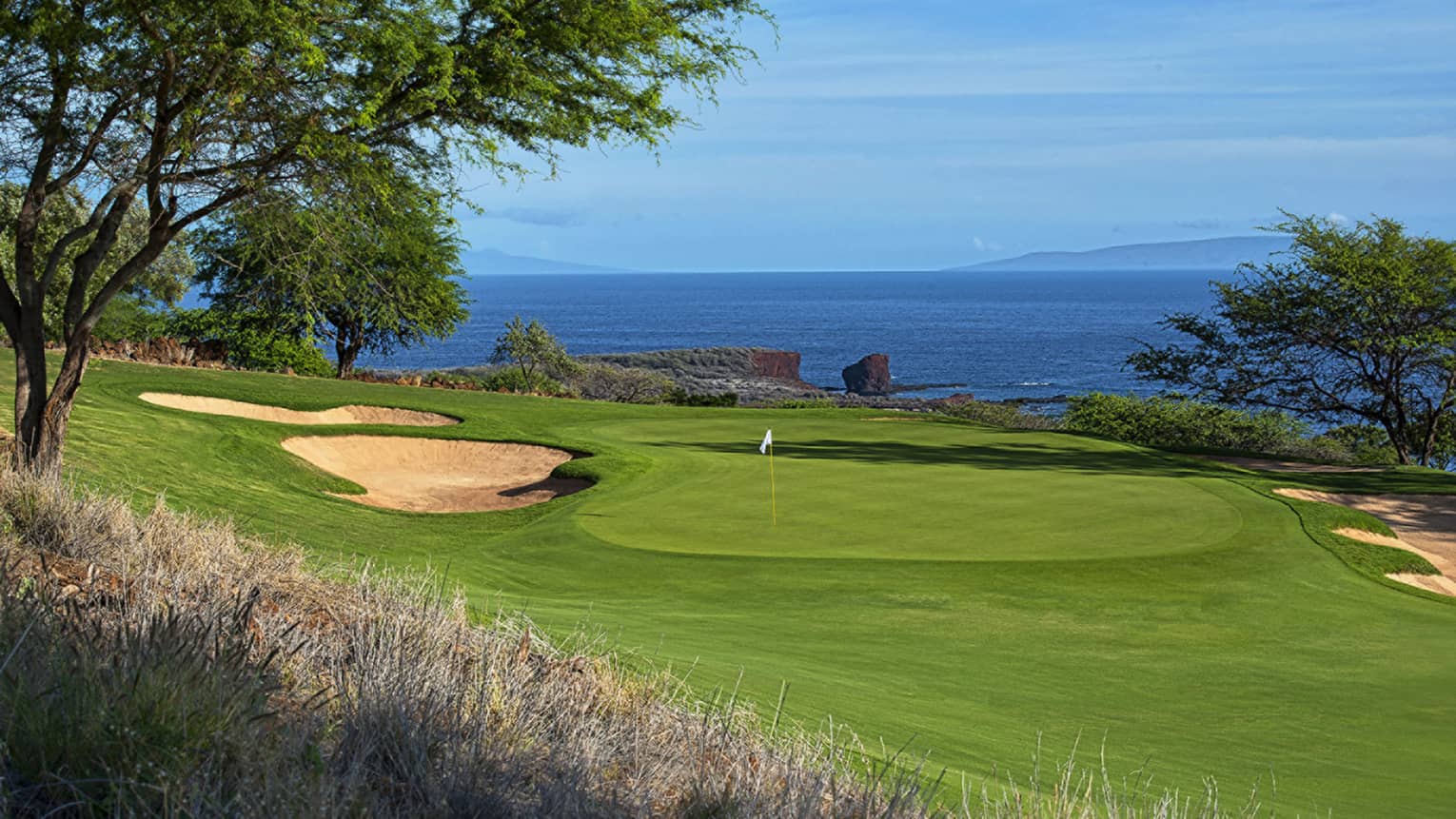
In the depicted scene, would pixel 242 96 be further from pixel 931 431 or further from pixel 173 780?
pixel 931 431

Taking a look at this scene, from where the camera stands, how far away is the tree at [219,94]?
33.3 ft

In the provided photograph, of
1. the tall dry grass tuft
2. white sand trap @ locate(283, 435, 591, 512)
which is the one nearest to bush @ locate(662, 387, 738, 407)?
white sand trap @ locate(283, 435, 591, 512)

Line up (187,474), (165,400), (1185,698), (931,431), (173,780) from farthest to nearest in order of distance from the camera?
1. (931,431)
2. (165,400)
3. (187,474)
4. (1185,698)
5. (173,780)

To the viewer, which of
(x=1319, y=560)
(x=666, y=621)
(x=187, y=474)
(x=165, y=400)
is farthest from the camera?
(x=165, y=400)

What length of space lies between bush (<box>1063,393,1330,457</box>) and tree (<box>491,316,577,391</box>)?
62.3 feet

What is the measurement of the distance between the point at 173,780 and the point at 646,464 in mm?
14948

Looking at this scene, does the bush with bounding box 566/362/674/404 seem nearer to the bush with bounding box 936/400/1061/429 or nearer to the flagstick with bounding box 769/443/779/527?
the bush with bounding box 936/400/1061/429

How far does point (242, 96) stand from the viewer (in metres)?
10.4

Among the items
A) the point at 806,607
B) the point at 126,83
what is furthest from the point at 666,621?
the point at 126,83

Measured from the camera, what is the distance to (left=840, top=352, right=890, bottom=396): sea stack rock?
315 ft

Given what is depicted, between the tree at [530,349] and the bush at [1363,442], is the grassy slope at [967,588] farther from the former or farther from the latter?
the tree at [530,349]

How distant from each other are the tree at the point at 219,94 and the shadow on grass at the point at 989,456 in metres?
9.84

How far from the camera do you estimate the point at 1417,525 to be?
17.1 m

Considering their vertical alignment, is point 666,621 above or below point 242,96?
below
